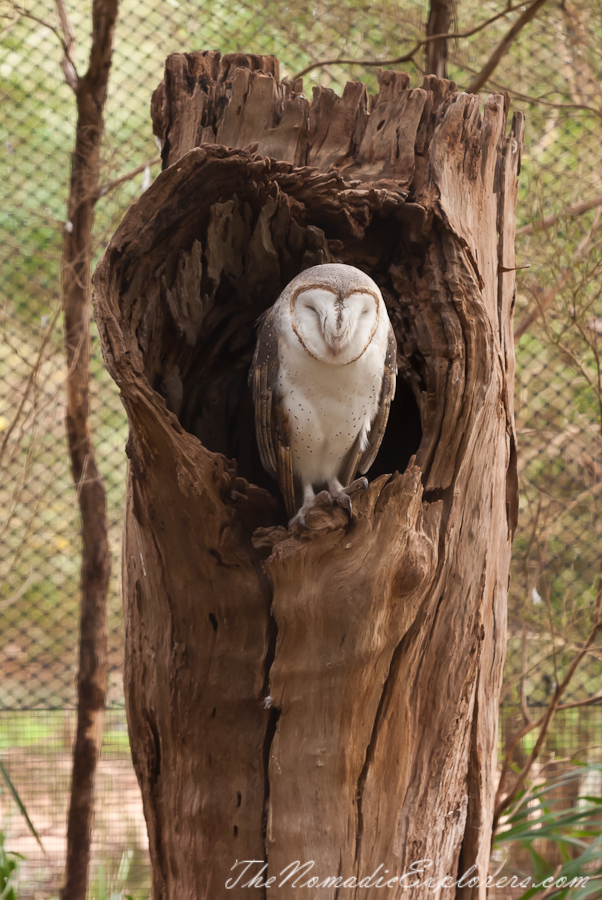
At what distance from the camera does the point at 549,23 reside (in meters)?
2.48

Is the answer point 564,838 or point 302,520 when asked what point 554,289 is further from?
point 564,838

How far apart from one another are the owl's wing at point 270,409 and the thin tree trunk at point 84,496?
0.85 meters

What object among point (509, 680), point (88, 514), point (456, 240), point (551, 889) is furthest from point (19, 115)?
point (551, 889)

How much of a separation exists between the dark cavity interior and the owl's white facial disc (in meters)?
0.20

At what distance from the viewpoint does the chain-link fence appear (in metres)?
2.34

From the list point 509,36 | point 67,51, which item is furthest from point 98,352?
point 509,36

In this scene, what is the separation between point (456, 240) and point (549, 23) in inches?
63.9

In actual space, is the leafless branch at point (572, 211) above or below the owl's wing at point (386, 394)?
above

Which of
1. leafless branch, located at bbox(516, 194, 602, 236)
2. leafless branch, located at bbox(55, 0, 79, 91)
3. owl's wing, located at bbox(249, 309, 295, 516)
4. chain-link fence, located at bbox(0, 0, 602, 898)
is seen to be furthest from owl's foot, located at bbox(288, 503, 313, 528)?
leafless branch, located at bbox(55, 0, 79, 91)

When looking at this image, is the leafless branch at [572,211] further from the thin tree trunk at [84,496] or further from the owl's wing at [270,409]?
the thin tree trunk at [84,496]

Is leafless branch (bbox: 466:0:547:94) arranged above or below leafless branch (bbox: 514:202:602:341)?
above

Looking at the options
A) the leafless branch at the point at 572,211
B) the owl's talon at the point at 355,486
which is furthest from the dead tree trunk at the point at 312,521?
the leafless branch at the point at 572,211

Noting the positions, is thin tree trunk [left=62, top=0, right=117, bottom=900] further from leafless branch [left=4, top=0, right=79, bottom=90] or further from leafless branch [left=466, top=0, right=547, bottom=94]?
leafless branch [left=466, top=0, right=547, bottom=94]

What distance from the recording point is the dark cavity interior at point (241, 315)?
4.58 feet
